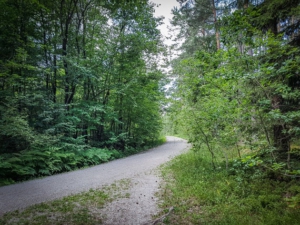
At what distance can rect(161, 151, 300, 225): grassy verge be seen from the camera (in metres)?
3.60

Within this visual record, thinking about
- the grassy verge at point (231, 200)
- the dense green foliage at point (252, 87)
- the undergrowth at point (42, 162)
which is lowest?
the grassy verge at point (231, 200)

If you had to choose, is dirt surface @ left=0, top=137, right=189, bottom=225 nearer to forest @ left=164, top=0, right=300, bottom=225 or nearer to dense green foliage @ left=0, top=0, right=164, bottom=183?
forest @ left=164, top=0, right=300, bottom=225

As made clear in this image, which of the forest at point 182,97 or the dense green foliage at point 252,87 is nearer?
the dense green foliage at point 252,87

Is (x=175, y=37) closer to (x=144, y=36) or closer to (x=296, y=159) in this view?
(x=144, y=36)

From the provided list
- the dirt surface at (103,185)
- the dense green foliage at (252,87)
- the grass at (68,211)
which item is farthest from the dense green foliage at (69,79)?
the grass at (68,211)

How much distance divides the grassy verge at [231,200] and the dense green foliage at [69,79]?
6212 mm

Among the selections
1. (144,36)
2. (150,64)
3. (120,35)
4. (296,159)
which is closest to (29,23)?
(120,35)

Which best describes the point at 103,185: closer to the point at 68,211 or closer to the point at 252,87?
the point at 68,211

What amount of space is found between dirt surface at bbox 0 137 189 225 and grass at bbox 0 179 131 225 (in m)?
0.28

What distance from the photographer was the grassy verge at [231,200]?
3.60 m

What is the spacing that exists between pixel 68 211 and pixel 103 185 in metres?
1.98

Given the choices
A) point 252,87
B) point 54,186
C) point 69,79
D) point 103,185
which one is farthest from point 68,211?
point 69,79

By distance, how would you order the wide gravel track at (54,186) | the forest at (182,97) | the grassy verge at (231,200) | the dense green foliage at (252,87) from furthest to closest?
the wide gravel track at (54,186) → the forest at (182,97) → the dense green foliage at (252,87) → the grassy verge at (231,200)

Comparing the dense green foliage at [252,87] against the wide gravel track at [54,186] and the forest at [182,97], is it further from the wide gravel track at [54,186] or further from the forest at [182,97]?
the wide gravel track at [54,186]
